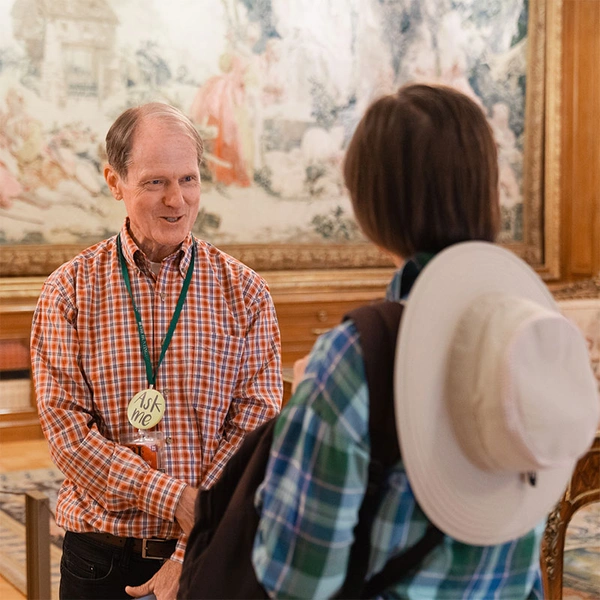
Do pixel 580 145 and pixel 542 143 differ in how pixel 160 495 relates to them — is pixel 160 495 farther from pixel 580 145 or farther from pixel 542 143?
pixel 580 145

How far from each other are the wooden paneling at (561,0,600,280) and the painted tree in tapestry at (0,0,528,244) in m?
0.66

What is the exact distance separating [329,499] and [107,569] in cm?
101

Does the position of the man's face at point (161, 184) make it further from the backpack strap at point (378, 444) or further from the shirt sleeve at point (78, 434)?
the backpack strap at point (378, 444)

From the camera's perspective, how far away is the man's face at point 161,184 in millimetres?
2213

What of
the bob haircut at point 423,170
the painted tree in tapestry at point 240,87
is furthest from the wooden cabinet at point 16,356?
the bob haircut at point 423,170

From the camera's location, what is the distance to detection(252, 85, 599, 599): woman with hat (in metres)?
1.33

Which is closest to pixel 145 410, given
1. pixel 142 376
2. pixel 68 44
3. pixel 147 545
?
pixel 142 376

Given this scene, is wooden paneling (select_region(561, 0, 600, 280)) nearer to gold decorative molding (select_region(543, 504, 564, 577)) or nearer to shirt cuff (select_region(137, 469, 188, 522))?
gold decorative molding (select_region(543, 504, 564, 577))

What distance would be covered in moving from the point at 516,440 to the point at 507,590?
30 centimetres

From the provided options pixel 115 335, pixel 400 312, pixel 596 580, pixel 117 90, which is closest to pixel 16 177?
pixel 117 90

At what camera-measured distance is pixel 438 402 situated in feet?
4.55

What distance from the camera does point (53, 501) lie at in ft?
20.1

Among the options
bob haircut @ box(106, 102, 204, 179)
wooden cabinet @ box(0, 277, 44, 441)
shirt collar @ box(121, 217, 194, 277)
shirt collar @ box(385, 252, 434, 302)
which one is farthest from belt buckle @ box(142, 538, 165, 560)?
wooden cabinet @ box(0, 277, 44, 441)

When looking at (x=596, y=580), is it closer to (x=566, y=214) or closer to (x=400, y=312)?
(x=400, y=312)
